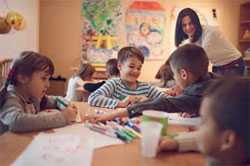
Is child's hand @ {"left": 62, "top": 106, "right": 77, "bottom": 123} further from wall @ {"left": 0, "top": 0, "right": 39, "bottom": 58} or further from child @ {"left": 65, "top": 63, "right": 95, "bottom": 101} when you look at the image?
wall @ {"left": 0, "top": 0, "right": 39, "bottom": 58}

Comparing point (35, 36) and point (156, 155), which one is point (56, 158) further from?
point (35, 36)

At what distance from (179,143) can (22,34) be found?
12.3 ft

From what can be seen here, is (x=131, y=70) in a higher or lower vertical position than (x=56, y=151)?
higher

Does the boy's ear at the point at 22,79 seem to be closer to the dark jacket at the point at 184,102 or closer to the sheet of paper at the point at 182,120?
the dark jacket at the point at 184,102

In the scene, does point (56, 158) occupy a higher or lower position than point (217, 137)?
lower

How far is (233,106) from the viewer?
2.07 ft

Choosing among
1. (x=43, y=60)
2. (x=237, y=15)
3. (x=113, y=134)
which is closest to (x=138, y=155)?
(x=113, y=134)

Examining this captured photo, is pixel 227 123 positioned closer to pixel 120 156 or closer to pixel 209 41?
pixel 120 156

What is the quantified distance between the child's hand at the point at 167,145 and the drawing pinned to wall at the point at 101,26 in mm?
4370

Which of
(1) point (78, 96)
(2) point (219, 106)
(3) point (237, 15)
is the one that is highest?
(3) point (237, 15)

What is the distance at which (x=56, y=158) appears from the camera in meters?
0.94

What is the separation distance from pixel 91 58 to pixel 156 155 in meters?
4.49

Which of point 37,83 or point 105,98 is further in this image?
point 105,98

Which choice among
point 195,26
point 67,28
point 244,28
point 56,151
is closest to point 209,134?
point 56,151
